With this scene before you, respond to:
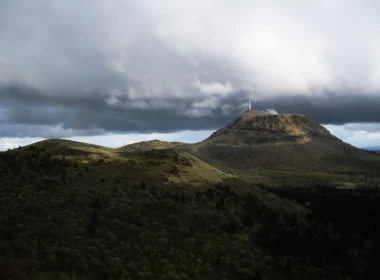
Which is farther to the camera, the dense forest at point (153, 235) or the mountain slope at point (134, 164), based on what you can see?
the mountain slope at point (134, 164)

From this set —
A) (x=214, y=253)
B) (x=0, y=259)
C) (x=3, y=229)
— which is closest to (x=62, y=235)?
(x=3, y=229)

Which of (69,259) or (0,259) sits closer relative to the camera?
(0,259)

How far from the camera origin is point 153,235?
Result: 27.3m

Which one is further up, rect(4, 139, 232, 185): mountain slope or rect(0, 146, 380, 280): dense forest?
rect(4, 139, 232, 185): mountain slope

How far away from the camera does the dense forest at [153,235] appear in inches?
837

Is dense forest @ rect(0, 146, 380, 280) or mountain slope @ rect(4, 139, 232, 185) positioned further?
mountain slope @ rect(4, 139, 232, 185)

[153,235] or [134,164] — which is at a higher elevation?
[134,164]

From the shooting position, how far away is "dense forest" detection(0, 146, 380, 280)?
21.2 meters

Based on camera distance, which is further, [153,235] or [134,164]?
[134,164]

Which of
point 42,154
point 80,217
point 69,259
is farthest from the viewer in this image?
point 42,154

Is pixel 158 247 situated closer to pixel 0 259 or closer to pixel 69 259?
pixel 69 259

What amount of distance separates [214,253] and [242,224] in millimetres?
9533

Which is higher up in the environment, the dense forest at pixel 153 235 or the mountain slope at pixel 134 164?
the mountain slope at pixel 134 164

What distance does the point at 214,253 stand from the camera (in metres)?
26.2
